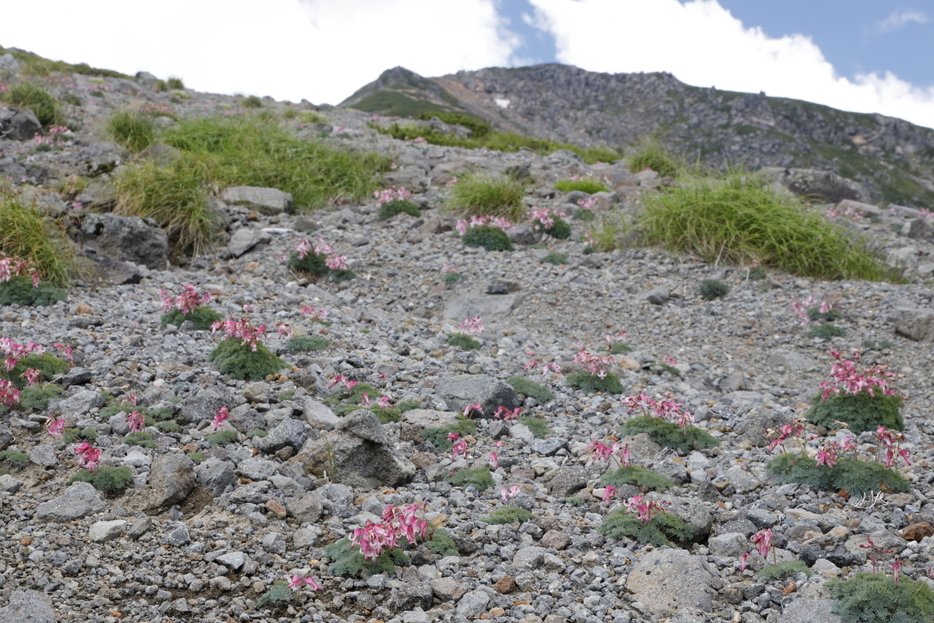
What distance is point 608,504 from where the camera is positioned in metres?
4.73

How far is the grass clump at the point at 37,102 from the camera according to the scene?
1594 centimetres

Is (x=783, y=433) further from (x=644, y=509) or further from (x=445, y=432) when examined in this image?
(x=445, y=432)

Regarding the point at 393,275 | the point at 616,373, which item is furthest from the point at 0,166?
the point at 616,373

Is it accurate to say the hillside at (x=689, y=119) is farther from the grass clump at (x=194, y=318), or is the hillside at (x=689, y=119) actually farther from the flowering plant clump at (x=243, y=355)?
the flowering plant clump at (x=243, y=355)

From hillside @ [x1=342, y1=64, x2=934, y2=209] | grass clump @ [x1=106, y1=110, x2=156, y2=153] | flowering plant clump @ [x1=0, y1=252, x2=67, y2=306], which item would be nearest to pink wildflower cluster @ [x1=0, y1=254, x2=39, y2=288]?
flowering plant clump @ [x1=0, y1=252, x2=67, y2=306]

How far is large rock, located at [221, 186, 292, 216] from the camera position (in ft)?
40.9

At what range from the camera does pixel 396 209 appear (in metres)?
13.1

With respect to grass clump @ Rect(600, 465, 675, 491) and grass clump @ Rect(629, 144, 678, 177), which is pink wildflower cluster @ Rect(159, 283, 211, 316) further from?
grass clump @ Rect(629, 144, 678, 177)

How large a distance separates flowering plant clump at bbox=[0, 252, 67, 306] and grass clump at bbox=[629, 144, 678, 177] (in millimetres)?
14249

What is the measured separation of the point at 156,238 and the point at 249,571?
7410 mm

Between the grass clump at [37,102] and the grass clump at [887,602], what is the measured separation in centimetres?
1767

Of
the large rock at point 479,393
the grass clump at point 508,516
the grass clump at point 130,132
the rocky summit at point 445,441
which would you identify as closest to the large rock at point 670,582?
the rocky summit at point 445,441

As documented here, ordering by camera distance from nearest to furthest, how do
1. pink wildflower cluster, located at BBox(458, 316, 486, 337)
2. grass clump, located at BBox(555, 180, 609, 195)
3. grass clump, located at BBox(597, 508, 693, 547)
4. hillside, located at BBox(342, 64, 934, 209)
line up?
grass clump, located at BBox(597, 508, 693, 547) < pink wildflower cluster, located at BBox(458, 316, 486, 337) < grass clump, located at BBox(555, 180, 609, 195) < hillside, located at BBox(342, 64, 934, 209)

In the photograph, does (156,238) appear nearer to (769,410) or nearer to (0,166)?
(0,166)
